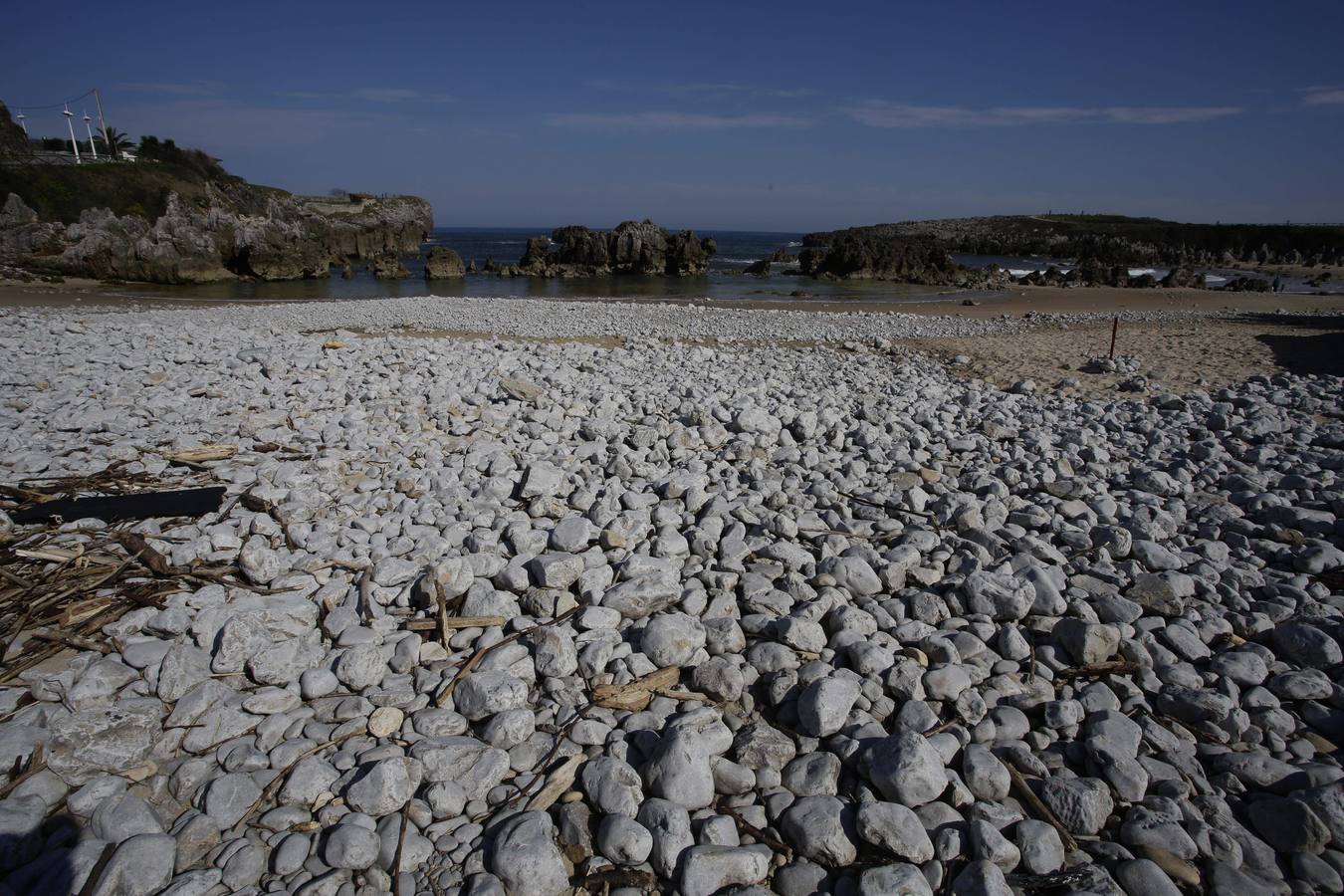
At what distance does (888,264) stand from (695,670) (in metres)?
32.6

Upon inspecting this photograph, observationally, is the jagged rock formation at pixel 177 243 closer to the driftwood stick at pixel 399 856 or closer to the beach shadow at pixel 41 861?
the beach shadow at pixel 41 861

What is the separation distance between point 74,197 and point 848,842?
40.3 metres

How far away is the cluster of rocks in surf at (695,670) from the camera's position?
1.83 metres

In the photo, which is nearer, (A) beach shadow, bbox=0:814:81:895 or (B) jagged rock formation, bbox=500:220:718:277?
(A) beach shadow, bbox=0:814:81:895

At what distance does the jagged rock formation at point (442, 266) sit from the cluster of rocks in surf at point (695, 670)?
88.6 ft

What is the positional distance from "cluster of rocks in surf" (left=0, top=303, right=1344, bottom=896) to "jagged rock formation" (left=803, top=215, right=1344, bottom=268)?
4649 cm

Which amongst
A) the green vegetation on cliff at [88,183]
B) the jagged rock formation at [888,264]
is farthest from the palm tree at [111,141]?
the jagged rock formation at [888,264]

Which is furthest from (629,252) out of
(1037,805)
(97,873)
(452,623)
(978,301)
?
(97,873)

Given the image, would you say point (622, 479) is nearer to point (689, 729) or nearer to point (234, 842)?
point (689, 729)

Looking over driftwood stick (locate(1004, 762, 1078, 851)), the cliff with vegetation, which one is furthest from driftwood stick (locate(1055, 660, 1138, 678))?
the cliff with vegetation

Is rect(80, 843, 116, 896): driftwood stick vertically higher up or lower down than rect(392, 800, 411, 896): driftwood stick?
higher up

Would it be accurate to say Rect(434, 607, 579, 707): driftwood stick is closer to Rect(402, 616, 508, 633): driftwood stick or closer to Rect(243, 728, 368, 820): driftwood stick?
Rect(402, 616, 508, 633): driftwood stick

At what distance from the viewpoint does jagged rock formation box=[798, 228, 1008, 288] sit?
30.2 meters

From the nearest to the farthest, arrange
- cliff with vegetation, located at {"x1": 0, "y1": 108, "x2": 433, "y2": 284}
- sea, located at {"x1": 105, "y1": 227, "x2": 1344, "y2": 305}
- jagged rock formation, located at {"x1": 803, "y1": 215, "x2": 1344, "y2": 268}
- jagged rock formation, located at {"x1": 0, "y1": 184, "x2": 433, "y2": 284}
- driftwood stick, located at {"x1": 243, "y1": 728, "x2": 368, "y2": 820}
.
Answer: driftwood stick, located at {"x1": 243, "y1": 728, "x2": 368, "y2": 820}, sea, located at {"x1": 105, "y1": 227, "x2": 1344, "y2": 305}, jagged rock formation, located at {"x1": 0, "y1": 184, "x2": 433, "y2": 284}, cliff with vegetation, located at {"x1": 0, "y1": 108, "x2": 433, "y2": 284}, jagged rock formation, located at {"x1": 803, "y1": 215, "x2": 1344, "y2": 268}
